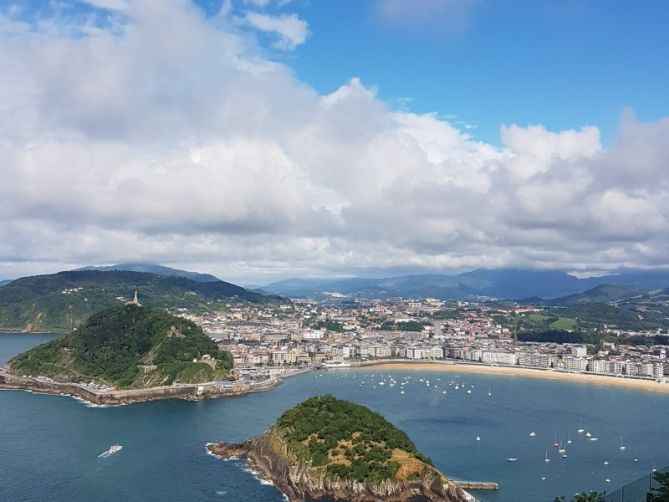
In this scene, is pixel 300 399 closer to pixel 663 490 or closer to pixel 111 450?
pixel 111 450

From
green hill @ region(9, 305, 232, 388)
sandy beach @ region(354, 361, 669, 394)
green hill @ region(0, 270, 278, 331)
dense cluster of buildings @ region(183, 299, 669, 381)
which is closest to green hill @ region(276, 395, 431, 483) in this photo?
green hill @ region(9, 305, 232, 388)

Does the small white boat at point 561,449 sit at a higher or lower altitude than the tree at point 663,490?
lower

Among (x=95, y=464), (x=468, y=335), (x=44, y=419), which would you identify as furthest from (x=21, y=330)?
(x=95, y=464)

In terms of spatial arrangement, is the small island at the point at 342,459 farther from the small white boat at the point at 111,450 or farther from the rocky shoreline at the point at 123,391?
the rocky shoreline at the point at 123,391

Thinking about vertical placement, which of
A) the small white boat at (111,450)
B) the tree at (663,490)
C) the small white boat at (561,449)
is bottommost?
the small white boat at (111,450)

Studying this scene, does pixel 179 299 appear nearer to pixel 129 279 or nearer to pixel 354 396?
pixel 129 279

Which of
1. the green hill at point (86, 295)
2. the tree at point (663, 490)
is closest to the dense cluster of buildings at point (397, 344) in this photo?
the green hill at point (86, 295)

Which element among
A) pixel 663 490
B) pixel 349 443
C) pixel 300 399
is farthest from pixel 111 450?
pixel 663 490
